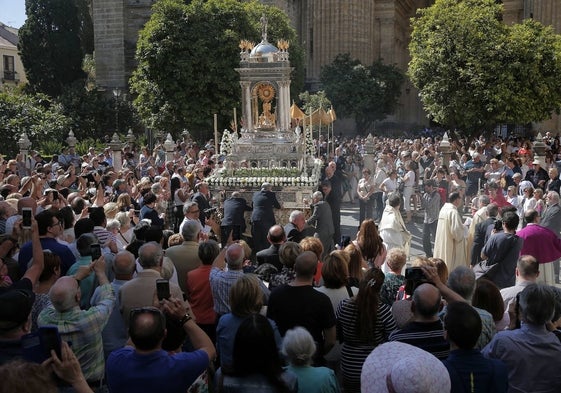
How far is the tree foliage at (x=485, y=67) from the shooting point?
27.8m

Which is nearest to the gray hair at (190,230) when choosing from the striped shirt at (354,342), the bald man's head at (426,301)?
the striped shirt at (354,342)

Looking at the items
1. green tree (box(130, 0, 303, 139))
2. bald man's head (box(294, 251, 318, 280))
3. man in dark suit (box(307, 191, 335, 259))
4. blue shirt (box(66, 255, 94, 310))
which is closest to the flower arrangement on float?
man in dark suit (box(307, 191, 335, 259))

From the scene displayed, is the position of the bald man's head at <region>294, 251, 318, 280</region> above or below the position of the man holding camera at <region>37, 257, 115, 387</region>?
above

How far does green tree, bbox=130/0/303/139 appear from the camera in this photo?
30.2 meters

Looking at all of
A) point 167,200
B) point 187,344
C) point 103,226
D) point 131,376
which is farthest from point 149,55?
point 131,376

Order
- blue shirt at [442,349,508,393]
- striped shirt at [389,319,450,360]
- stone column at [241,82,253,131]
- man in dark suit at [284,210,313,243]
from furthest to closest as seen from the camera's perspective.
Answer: stone column at [241,82,253,131], man in dark suit at [284,210,313,243], striped shirt at [389,319,450,360], blue shirt at [442,349,508,393]

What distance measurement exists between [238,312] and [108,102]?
3540 centimetres

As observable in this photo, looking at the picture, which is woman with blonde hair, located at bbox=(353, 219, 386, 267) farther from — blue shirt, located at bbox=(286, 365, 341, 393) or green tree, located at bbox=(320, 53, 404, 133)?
green tree, located at bbox=(320, 53, 404, 133)

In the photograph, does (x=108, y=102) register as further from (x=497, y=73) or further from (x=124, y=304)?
(x=124, y=304)

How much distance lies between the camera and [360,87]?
123 ft

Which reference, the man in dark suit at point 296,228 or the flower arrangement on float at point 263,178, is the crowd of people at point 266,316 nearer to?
the man in dark suit at point 296,228

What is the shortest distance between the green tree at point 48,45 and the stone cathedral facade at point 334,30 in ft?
Result: 7.41

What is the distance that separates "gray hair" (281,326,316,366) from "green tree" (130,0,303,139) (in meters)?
27.0

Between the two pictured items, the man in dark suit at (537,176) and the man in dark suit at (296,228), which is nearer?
the man in dark suit at (296,228)
